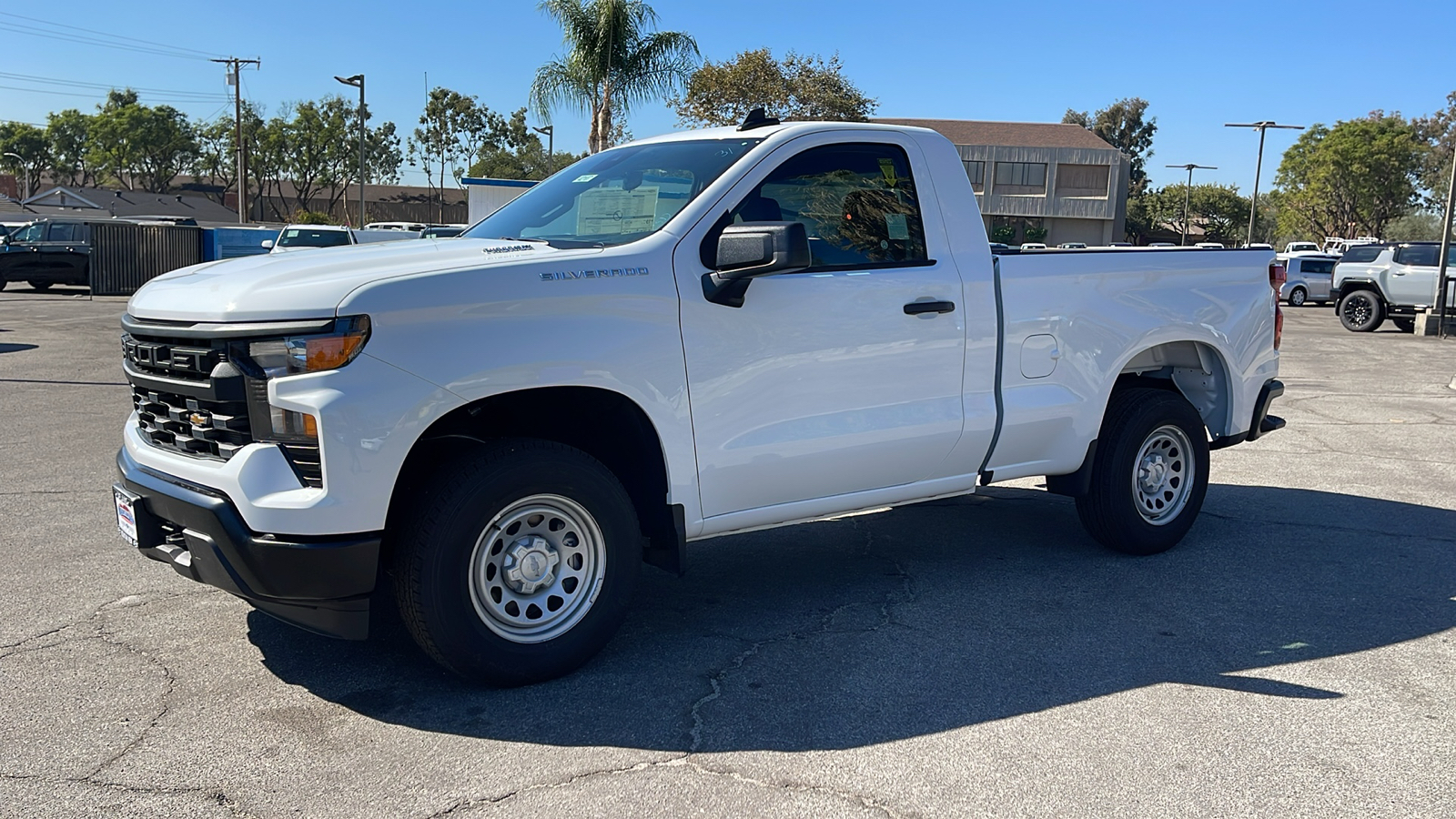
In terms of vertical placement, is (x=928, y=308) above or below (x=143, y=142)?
below

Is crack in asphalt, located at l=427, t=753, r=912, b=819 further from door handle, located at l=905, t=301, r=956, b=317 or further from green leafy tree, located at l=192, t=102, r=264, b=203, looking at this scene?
green leafy tree, located at l=192, t=102, r=264, b=203

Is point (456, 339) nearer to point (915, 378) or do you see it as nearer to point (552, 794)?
point (552, 794)

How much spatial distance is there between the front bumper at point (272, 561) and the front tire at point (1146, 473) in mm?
3656

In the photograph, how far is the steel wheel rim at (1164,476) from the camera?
600cm

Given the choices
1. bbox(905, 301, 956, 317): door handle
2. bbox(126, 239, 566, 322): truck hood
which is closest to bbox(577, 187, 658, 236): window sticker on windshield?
bbox(126, 239, 566, 322): truck hood

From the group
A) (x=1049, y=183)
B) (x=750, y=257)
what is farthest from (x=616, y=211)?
(x=1049, y=183)

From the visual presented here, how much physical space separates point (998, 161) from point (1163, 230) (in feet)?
93.4

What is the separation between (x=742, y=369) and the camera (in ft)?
14.5

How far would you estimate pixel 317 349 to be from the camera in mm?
3623

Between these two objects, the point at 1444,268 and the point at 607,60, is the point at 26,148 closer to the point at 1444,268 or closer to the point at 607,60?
the point at 607,60

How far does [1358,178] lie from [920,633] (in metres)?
80.6

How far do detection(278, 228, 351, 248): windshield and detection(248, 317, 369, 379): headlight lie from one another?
23558mm

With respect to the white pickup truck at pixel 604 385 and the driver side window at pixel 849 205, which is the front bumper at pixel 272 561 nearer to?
the white pickup truck at pixel 604 385

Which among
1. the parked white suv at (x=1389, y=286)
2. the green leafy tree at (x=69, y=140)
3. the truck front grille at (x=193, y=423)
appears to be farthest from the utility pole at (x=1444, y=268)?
the green leafy tree at (x=69, y=140)
